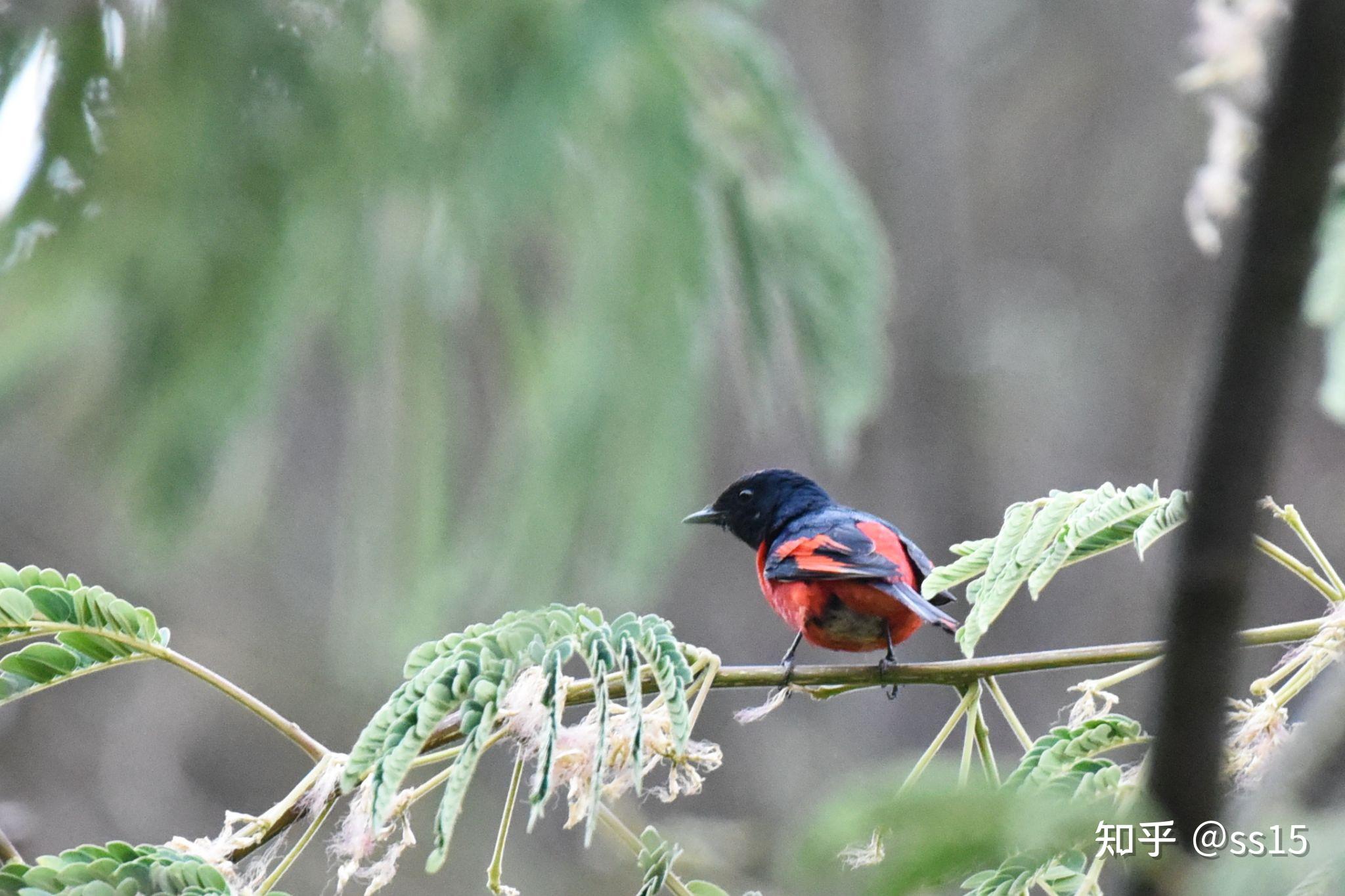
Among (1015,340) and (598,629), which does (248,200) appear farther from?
(1015,340)

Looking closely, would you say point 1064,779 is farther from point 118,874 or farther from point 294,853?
point 118,874

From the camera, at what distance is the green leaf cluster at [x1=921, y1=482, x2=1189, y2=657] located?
1.50 meters

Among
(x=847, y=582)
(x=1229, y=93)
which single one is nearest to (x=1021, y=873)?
(x=847, y=582)

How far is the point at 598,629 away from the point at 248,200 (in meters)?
1.38

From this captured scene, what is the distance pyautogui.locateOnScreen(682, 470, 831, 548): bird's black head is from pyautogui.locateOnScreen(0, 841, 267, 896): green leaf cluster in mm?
2073

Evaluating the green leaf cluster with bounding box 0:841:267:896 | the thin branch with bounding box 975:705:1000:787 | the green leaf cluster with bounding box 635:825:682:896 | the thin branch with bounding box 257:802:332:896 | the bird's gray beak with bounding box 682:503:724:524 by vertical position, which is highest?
the bird's gray beak with bounding box 682:503:724:524

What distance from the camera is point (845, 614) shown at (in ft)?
8.79

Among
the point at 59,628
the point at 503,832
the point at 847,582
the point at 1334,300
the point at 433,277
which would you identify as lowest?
the point at 503,832

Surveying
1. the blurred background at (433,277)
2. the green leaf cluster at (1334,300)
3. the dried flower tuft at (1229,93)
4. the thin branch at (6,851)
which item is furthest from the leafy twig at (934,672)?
the dried flower tuft at (1229,93)

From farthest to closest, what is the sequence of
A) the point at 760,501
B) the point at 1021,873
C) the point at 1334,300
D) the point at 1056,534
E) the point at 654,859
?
the point at 760,501
the point at 1334,300
the point at 1056,534
the point at 654,859
the point at 1021,873

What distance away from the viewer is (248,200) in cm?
237

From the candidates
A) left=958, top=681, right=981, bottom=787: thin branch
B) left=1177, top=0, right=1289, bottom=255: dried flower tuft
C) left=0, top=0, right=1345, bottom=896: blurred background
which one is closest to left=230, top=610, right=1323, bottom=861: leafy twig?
left=958, top=681, right=981, bottom=787: thin branch

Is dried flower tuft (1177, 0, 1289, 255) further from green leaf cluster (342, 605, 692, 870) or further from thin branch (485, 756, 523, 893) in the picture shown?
thin branch (485, 756, 523, 893)

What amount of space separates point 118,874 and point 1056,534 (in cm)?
110
